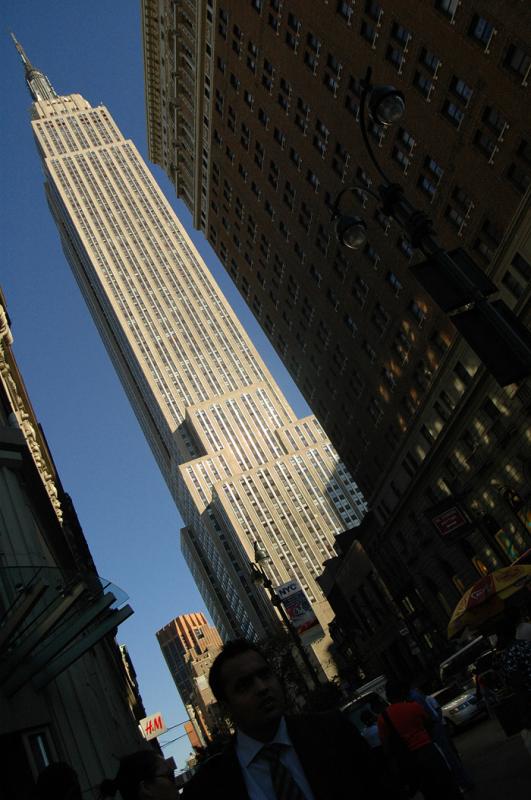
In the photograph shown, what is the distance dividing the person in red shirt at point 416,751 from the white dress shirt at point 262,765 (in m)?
4.50

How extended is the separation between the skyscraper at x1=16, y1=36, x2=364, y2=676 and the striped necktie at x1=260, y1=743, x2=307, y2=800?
135113 mm

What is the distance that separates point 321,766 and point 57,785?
3625 millimetres

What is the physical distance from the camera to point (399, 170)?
4775 centimetres

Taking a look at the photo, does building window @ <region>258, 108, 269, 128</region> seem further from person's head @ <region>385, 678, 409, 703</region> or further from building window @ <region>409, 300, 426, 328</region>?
person's head @ <region>385, 678, 409, 703</region>

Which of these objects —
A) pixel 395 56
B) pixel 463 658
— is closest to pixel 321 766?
pixel 463 658

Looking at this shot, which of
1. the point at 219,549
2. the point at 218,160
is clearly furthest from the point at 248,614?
the point at 218,160

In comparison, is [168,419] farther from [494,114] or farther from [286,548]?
[494,114]

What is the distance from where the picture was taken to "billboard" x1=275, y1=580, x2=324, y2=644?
34.8 m

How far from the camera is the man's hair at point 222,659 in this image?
3.64 metres

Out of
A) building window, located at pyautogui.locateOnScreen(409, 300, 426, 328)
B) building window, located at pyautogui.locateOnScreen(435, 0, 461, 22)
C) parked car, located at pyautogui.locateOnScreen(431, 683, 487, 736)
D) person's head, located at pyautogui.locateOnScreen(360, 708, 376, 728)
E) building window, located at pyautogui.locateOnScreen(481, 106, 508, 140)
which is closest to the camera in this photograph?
person's head, located at pyautogui.locateOnScreen(360, 708, 376, 728)

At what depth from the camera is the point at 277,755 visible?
10.8ft

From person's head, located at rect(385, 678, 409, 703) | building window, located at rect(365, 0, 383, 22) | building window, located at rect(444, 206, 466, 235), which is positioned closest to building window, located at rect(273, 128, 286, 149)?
building window, located at rect(365, 0, 383, 22)

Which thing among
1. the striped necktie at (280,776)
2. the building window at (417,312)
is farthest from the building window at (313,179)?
the striped necktie at (280,776)

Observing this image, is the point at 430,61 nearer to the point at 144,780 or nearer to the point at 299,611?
the point at 299,611
